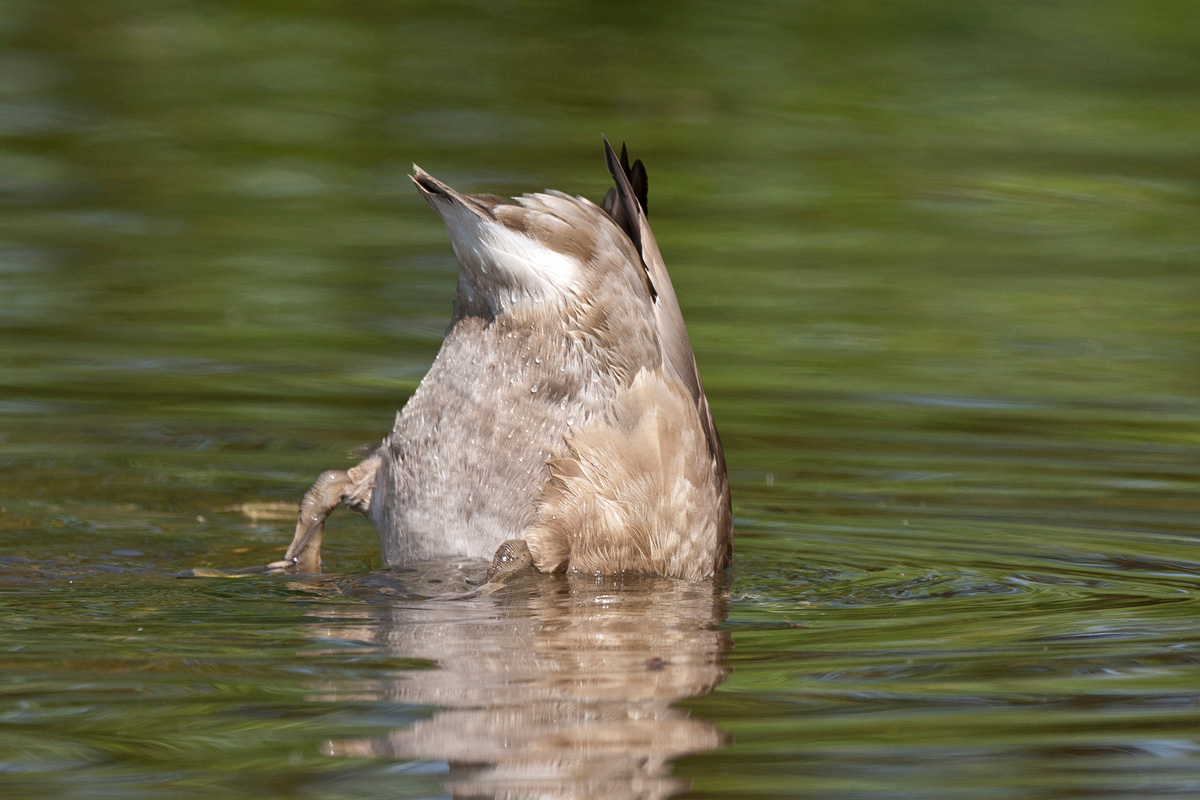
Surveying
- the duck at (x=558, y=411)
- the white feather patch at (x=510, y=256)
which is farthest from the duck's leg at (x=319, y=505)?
the white feather patch at (x=510, y=256)

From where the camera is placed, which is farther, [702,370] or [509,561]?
[702,370]

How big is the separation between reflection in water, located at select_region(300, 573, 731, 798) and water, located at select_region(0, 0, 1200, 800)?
16 millimetres

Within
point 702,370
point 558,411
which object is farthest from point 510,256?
point 702,370

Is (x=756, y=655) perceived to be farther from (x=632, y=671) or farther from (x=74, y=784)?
(x=74, y=784)

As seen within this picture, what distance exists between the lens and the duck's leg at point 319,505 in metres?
5.98

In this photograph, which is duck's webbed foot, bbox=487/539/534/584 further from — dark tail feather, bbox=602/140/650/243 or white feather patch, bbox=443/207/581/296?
dark tail feather, bbox=602/140/650/243

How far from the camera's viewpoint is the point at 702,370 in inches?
343

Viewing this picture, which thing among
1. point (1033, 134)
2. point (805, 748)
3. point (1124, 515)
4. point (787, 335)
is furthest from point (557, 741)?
point (1033, 134)

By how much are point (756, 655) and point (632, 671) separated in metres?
0.35

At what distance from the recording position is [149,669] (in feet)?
14.6

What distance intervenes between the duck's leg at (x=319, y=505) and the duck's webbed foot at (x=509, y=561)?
76cm

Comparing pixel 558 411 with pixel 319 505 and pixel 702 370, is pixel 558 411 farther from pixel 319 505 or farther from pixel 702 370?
pixel 702 370

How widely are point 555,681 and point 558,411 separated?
141cm

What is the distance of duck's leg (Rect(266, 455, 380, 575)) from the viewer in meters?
5.98
